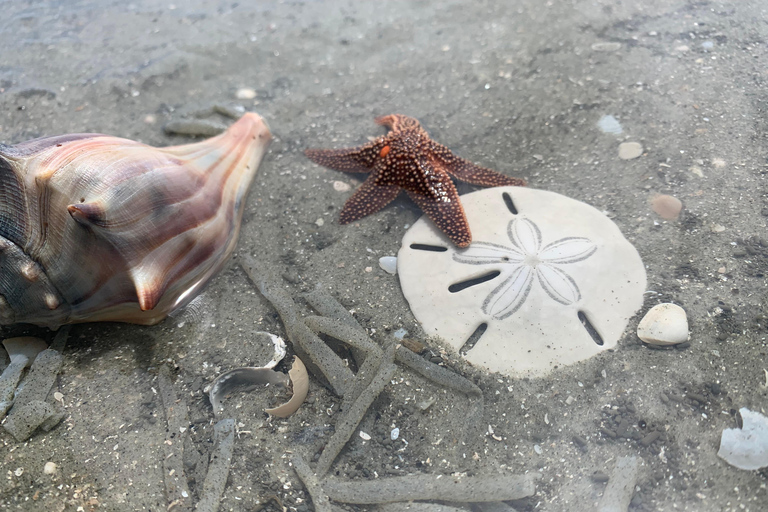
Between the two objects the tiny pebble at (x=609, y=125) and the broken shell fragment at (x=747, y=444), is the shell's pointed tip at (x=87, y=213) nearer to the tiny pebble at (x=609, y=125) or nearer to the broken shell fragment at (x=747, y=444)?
the broken shell fragment at (x=747, y=444)

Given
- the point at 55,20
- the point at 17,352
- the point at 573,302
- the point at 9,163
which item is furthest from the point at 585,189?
the point at 55,20

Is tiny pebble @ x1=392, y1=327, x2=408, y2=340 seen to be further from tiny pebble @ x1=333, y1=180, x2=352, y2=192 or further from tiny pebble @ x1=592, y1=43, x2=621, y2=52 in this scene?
tiny pebble @ x1=592, y1=43, x2=621, y2=52

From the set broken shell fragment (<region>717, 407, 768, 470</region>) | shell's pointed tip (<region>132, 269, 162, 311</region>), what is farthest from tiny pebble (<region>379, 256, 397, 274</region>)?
broken shell fragment (<region>717, 407, 768, 470</region>)

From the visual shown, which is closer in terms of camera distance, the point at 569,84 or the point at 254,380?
the point at 254,380

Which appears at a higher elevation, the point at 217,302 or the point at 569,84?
the point at 569,84

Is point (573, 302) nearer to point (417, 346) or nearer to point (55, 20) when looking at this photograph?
point (417, 346)

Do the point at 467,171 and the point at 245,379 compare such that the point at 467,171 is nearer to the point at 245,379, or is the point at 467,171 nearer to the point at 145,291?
the point at 245,379

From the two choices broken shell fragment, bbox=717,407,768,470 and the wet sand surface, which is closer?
broken shell fragment, bbox=717,407,768,470
